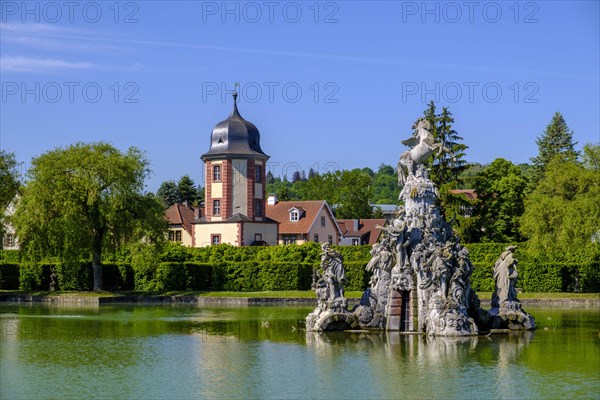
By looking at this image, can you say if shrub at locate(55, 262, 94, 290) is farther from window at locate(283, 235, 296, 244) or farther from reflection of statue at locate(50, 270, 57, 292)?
window at locate(283, 235, 296, 244)

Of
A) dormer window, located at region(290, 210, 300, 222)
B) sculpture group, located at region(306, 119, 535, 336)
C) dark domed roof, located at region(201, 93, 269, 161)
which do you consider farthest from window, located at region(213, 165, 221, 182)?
sculpture group, located at region(306, 119, 535, 336)

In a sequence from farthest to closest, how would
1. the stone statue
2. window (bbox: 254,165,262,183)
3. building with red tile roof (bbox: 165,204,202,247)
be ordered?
1. building with red tile roof (bbox: 165,204,202,247)
2. window (bbox: 254,165,262,183)
3. the stone statue

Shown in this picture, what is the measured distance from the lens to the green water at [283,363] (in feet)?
78.6

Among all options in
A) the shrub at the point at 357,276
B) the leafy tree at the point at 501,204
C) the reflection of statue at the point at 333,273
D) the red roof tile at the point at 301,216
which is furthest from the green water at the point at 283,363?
the red roof tile at the point at 301,216

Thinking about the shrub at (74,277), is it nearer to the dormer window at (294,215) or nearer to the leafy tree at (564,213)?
the leafy tree at (564,213)

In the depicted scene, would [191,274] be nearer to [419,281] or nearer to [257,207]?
[257,207]

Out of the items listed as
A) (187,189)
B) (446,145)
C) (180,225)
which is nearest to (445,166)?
(446,145)

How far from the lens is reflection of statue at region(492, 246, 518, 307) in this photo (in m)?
36.3

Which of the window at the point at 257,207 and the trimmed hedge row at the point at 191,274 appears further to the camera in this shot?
the window at the point at 257,207

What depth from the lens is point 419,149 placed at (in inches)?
1443

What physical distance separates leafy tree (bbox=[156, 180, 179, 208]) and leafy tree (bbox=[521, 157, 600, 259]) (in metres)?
85.3

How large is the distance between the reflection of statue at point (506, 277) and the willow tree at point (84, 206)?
3172 cm

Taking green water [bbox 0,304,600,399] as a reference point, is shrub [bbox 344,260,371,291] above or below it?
above

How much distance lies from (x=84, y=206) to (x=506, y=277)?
1335 inches
